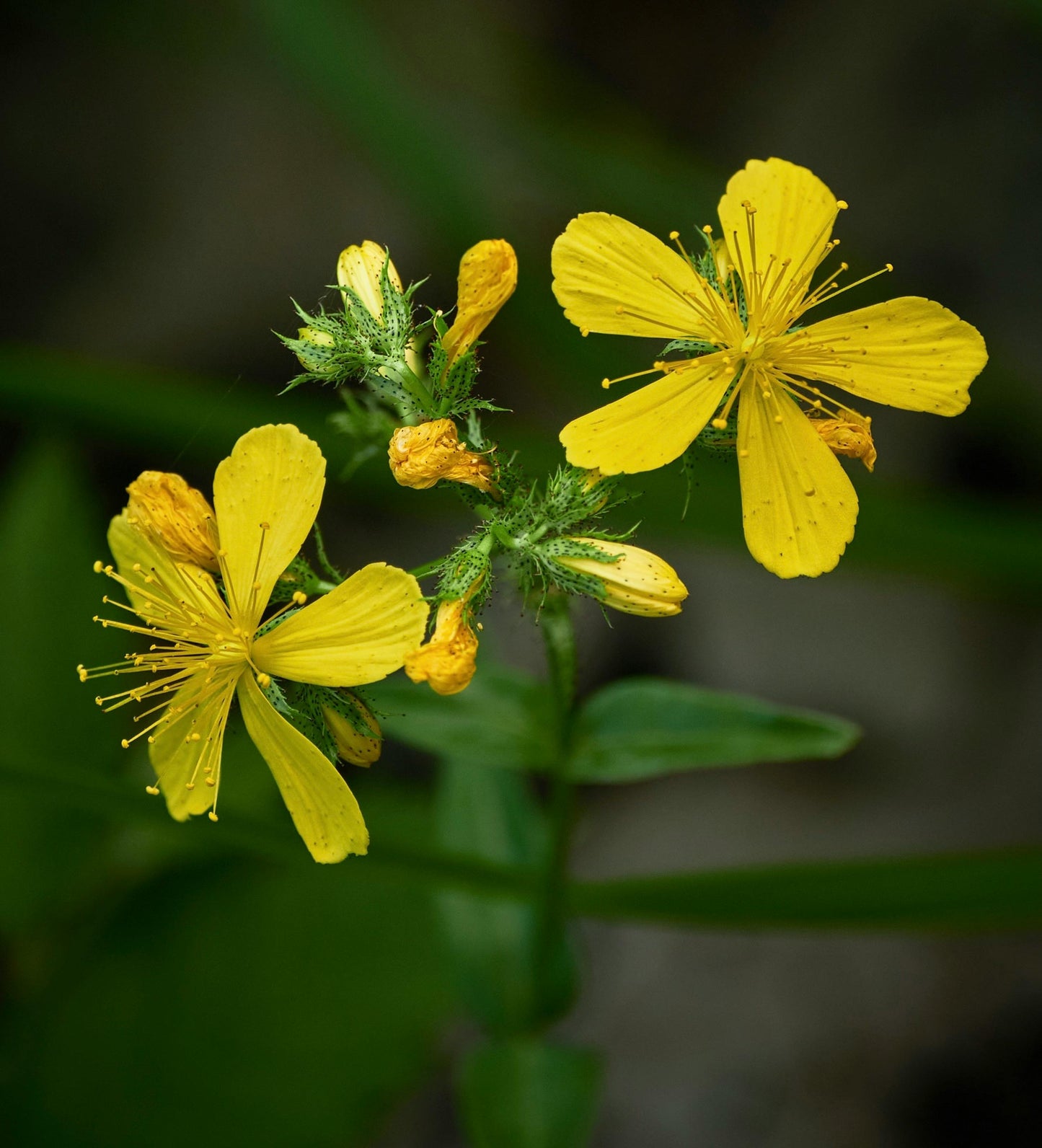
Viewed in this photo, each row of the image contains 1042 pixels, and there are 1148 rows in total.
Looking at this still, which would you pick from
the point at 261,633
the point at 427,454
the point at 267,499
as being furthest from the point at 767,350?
the point at 261,633

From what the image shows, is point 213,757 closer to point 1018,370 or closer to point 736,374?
point 736,374

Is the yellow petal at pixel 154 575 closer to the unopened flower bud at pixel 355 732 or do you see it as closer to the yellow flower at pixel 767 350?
the unopened flower bud at pixel 355 732

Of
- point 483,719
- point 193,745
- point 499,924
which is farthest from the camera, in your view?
point 499,924

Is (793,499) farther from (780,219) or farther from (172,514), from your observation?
(172,514)

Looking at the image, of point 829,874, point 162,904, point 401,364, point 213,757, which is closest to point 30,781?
point 213,757

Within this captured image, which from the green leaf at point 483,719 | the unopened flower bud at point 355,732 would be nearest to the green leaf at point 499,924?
the green leaf at point 483,719

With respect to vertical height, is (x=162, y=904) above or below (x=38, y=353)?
below
